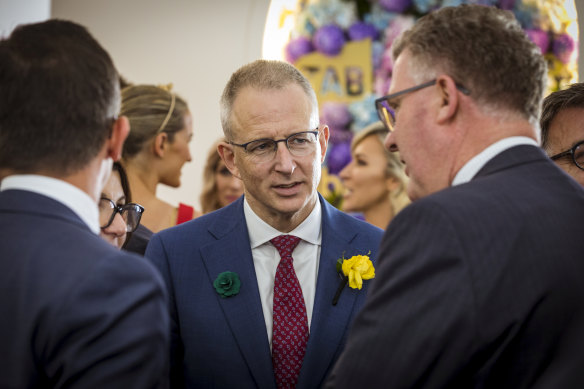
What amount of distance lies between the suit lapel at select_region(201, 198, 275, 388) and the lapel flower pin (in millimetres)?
243

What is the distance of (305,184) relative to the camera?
1978mm

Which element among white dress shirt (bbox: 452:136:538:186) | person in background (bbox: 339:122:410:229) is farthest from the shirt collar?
person in background (bbox: 339:122:410:229)

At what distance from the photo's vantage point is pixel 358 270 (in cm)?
188

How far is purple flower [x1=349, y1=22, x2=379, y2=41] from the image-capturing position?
16.4 feet

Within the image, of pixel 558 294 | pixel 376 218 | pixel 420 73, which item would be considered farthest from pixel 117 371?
pixel 376 218

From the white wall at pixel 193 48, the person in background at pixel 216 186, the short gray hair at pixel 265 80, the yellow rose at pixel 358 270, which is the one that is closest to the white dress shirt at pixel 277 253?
the yellow rose at pixel 358 270

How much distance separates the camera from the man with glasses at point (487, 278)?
1.13 m

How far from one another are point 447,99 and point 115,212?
1219mm

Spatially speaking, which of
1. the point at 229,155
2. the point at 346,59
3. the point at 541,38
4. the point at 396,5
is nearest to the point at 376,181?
the point at 346,59

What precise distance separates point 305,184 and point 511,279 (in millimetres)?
929

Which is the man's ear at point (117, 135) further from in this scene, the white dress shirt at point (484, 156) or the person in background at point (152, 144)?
the person in background at point (152, 144)

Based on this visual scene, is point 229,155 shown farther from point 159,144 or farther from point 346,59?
point 346,59

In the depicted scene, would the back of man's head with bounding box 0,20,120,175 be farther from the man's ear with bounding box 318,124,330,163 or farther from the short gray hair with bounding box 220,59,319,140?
the man's ear with bounding box 318,124,330,163

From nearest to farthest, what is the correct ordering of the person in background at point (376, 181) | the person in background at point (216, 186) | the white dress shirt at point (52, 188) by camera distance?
the white dress shirt at point (52, 188), the person in background at point (376, 181), the person in background at point (216, 186)
